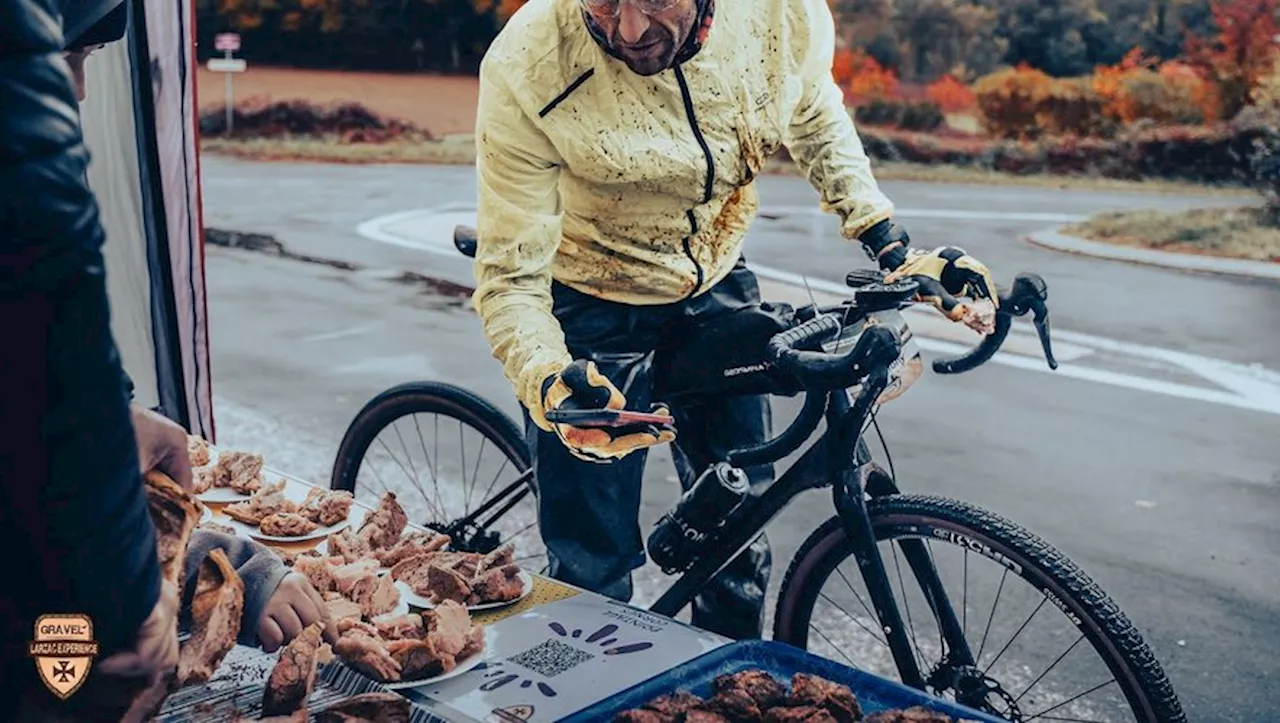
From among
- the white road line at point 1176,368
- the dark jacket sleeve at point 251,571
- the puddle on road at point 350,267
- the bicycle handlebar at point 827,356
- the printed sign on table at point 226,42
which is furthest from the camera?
the printed sign on table at point 226,42

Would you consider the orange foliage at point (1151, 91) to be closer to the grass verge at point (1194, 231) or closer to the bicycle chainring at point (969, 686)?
the grass verge at point (1194, 231)

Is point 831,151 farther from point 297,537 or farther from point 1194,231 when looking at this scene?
point 1194,231

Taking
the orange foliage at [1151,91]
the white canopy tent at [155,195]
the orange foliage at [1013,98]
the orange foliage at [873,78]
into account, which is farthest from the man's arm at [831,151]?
the orange foliage at [873,78]

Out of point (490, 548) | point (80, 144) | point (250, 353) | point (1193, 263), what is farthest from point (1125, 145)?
point (80, 144)

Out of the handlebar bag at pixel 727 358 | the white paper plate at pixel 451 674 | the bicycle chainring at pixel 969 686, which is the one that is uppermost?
the handlebar bag at pixel 727 358

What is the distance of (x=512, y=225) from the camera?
254 cm

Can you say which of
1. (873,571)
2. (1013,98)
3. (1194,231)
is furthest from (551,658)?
(1013,98)

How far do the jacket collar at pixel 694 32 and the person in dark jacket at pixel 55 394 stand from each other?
1469mm

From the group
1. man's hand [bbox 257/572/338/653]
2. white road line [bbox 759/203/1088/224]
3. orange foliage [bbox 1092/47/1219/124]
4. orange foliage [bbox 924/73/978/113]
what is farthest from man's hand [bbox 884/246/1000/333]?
orange foliage [bbox 924/73/978/113]

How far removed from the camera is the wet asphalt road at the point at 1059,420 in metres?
4.68

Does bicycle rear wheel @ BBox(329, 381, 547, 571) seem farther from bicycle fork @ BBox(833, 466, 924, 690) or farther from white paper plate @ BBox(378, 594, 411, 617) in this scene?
bicycle fork @ BBox(833, 466, 924, 690)

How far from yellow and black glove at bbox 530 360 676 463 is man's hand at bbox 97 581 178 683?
1.14m

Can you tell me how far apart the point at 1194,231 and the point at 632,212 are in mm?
13748

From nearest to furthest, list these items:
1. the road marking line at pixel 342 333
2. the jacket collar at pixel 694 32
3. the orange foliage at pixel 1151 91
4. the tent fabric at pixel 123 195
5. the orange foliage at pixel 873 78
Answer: the jacket collar at pixel 694 32, the tent fabric at pixel 123 195, the road marking line at pixel 342 333, the orange foliage at pixel 1151 91, the orange foliage at pixel 873 78
